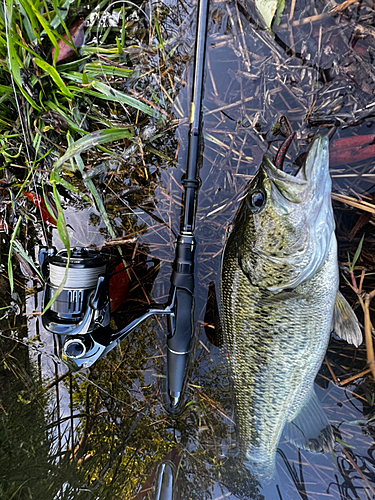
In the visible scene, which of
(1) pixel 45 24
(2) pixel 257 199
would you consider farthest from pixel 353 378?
(1) pixel 45 24

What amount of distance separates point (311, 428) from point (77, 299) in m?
1.20

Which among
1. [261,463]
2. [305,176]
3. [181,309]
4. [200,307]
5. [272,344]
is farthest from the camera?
[200,307]

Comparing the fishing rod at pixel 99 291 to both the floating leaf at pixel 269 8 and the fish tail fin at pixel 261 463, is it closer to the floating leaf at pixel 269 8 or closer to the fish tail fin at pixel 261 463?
the floating leaf at pixel 269 8

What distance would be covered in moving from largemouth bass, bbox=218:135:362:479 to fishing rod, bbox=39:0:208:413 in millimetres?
182

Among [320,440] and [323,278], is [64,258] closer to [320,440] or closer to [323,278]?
[323,278]

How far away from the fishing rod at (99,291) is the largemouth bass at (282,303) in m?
0.18

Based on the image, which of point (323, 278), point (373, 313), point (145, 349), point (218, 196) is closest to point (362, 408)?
point (373, 313)

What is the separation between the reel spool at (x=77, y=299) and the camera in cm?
115

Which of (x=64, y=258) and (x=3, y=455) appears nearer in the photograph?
(x=64, y=258)

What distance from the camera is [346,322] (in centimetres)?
113

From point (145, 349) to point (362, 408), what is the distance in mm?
1163

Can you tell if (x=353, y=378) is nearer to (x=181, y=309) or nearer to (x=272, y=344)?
(x=272, y=344)

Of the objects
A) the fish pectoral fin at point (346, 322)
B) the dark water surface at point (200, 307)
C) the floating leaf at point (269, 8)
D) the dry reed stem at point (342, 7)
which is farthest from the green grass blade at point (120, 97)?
the fish pectoral fin at point (346, 322)

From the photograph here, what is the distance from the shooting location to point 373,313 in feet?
4.21
